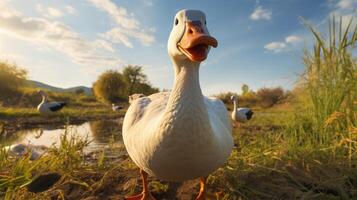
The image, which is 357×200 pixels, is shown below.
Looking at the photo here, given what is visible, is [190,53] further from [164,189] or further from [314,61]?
[314,61]

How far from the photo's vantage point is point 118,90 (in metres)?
29.4

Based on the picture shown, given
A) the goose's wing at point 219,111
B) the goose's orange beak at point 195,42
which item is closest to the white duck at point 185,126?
the goose's orange beak at point 195,42

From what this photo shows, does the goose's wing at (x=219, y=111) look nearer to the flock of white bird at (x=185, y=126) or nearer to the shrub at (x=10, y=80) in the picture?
the flock of white bird at (x=185, y=126)

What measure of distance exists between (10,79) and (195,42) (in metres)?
30.4

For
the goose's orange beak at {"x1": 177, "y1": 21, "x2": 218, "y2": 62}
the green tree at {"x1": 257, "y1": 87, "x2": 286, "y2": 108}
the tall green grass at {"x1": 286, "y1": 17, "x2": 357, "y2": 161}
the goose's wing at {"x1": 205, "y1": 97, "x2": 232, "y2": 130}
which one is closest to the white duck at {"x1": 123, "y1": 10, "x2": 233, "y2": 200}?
the goose's orange beak at {"x1": 177, "y1": 21, "x2": 218, "y2": 62}

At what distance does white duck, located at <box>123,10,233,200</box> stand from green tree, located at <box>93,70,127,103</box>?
89.6 ft

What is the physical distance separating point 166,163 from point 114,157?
273 centimetres

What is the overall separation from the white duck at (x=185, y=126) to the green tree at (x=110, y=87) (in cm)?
2732

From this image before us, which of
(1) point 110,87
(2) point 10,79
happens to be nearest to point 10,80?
(2) point 10,79

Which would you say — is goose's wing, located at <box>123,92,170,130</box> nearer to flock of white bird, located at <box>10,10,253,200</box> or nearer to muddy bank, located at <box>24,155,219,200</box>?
flock of white bird, located at <box>10,10,253,200</box>

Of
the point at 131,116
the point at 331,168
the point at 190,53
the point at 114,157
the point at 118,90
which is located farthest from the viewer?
the point at 118,90

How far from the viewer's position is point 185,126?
1.79 meters

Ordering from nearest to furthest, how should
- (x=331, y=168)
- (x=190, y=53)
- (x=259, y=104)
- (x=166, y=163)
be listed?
(x=190, y=53)
(x=166, y=163)
(x=331, y=168)
(x=259, y=104)

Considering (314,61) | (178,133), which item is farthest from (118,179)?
(314,61)
